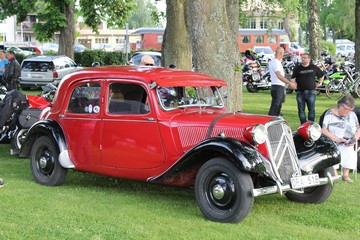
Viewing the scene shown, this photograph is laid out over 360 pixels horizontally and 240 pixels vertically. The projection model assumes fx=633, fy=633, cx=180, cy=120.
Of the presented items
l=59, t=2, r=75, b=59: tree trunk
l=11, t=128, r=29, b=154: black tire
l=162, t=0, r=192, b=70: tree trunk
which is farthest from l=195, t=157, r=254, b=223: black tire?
l=59, t=2, r=75, b=59: tree trunk

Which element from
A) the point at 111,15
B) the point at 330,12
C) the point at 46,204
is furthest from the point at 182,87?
the point at 330,12

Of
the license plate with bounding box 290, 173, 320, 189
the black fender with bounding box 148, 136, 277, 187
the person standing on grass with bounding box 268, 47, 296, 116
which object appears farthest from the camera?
the person standing on grass with bounding box 268, 47, 296, 116

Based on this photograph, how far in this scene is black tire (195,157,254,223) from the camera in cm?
650

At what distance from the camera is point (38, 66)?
25.8 meters

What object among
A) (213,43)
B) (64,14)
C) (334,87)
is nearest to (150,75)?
(213,43)

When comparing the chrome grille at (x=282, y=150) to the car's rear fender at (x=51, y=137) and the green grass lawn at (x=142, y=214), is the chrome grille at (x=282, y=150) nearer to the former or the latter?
the green grass lawn at (x=142, y=214)

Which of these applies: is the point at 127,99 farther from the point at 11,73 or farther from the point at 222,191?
the point at 11,73

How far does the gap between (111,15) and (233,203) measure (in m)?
26.5

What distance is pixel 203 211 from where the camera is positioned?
677 cm

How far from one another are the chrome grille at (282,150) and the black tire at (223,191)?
0.54 meters

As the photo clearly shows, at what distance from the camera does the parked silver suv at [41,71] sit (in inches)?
1001

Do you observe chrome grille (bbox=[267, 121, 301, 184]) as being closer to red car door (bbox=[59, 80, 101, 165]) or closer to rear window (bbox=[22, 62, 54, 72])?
red car door (bbox=[59, 80, 101, 165])

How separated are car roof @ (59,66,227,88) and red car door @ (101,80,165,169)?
0.35 feet

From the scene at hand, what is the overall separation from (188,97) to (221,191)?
1651 millimetres
